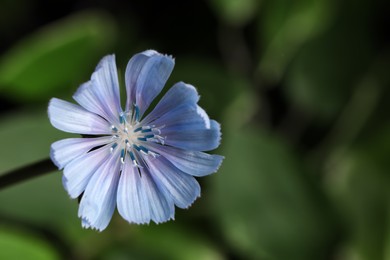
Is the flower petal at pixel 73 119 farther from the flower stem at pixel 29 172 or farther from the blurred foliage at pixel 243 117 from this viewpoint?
the blurred foliage at pixel 243 117

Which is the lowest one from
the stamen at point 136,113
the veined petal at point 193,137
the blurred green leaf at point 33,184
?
the veined petal at point 193,137

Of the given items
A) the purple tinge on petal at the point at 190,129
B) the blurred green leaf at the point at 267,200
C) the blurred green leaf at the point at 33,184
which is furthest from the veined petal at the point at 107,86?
the blurred green leaf at the point at 267,200

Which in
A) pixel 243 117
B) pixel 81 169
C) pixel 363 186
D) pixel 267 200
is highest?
pixel 243 117

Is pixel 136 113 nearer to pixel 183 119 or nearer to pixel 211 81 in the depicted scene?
pixel 183 119

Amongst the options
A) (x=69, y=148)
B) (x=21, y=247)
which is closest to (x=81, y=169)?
(x=69, y=148)

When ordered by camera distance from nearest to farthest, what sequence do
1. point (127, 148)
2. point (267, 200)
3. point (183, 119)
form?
Result: point (183, 119)
point (127, 148)
point (267, 200)

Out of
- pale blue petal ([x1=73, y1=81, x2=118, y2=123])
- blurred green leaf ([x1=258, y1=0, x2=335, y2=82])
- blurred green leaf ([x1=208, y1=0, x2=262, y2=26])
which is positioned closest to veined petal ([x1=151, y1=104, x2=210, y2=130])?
pale blue petal ([x1=73, y1=81, x2=118, y2=123])

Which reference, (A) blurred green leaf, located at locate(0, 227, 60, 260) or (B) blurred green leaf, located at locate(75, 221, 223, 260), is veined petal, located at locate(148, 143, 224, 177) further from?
(B) blurred green leaf, located at locate(75, 221, 223, 260)
